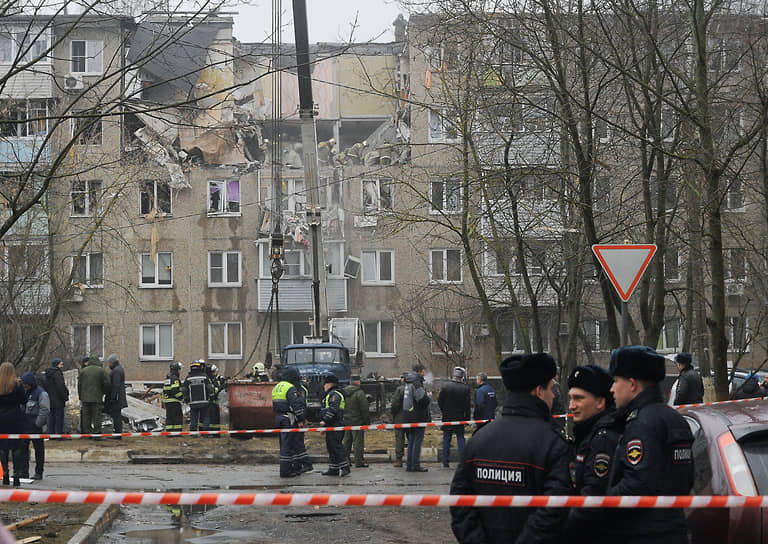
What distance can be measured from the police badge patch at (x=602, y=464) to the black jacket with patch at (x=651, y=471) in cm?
5

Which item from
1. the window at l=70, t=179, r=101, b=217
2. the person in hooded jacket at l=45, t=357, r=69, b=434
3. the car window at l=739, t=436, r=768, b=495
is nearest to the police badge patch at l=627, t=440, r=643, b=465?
the car window at l=739, t=436, r=768, b=495

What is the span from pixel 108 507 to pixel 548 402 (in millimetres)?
8693

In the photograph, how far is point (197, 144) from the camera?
4869 cm

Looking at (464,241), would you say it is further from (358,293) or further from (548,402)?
(358,293)

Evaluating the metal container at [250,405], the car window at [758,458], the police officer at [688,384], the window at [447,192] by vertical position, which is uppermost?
the window at [447,192]

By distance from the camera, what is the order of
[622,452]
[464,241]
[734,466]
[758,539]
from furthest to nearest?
[464,241] < [734,466] < [758,539] < [622,452]

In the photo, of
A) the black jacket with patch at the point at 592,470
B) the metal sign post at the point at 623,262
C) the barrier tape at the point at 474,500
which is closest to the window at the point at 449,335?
the metal sign post at the point at 623,262

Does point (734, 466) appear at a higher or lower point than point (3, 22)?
lower

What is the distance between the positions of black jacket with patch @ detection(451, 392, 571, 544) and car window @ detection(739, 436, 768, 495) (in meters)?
1.31

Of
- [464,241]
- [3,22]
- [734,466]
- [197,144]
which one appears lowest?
[734,466]

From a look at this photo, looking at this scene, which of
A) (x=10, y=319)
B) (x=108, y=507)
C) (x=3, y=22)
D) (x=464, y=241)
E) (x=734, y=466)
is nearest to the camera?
(x=734, y=466)

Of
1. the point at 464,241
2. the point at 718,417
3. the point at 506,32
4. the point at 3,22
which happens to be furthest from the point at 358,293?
the point at 718,417

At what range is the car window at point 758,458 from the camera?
500cm

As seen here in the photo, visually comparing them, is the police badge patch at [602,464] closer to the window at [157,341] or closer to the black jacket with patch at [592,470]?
the black jacket with patch at [592,470]
